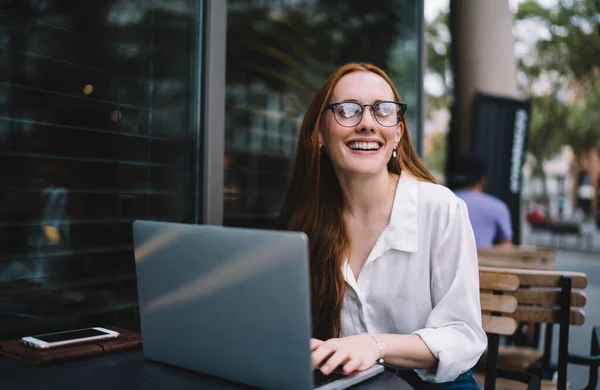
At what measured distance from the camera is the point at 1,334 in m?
1.92

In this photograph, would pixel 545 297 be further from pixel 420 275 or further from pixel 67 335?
pixel 67 335

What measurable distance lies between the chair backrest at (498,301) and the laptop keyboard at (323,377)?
97 cm

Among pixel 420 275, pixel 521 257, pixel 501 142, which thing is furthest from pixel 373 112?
pixel 501 142

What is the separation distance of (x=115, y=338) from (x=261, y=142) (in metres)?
2.02

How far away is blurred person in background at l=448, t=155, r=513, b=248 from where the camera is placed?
4578 mm

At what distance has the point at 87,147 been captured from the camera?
2.23m

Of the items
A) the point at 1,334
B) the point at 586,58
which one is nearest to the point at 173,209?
the point at 1,334

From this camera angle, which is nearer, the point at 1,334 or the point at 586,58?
the point at 1,334

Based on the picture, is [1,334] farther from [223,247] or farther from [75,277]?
[223,247]

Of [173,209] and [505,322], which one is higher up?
[173,209]

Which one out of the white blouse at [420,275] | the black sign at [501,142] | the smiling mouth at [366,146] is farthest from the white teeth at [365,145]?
the black sign at [501,142]

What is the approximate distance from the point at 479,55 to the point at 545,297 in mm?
5063

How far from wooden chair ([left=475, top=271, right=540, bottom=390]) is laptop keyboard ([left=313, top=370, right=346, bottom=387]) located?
0.96 meters

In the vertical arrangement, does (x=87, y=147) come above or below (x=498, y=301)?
above
